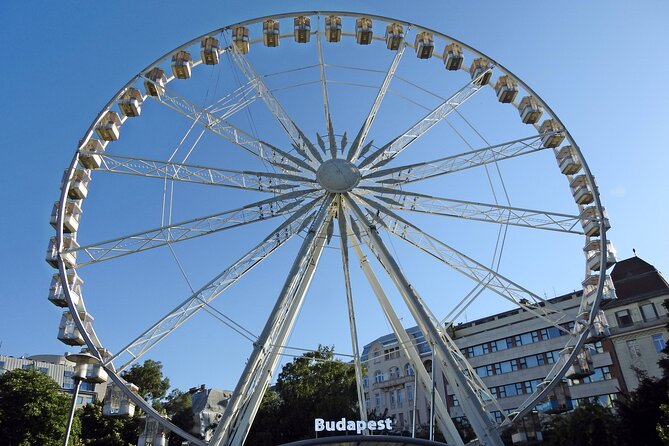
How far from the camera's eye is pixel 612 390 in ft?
172

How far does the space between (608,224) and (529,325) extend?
38.2 m

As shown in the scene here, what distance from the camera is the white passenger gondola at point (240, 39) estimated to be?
26859 millimetres

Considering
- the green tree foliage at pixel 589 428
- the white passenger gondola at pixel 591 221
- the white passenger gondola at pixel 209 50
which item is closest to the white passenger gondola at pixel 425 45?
the white passenger gondola at pixel 209 50

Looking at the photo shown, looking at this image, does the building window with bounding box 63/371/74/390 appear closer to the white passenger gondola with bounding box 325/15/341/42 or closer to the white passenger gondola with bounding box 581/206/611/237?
the white passenger gondola with bounding box 325/15/341/42

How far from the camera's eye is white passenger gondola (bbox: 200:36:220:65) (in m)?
26.8

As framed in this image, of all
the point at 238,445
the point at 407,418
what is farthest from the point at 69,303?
the point at 407,418

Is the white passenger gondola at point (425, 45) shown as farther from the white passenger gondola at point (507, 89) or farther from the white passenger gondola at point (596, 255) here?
the white passenger gondola at point (596, 255)

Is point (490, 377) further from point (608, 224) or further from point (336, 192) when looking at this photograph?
point (336, 192)

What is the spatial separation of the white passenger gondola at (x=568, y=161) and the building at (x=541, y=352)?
20426mm

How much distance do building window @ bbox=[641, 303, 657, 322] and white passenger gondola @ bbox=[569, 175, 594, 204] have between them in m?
32.2

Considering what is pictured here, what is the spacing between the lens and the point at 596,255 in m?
25.1

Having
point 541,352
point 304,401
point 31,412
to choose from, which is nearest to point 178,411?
point 304,401

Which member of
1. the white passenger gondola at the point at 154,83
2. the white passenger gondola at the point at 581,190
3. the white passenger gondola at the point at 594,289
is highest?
the white passenger gondola at the point at 154,83

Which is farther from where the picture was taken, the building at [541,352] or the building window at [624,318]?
the building window at [624,318]
